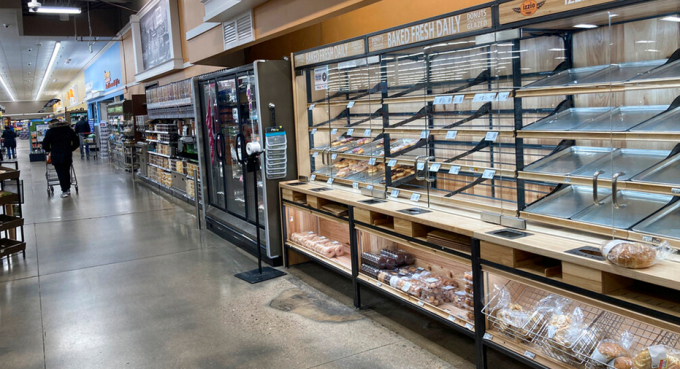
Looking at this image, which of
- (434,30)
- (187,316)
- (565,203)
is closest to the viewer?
(565,203)

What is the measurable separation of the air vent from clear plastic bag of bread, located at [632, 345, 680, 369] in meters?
5.40

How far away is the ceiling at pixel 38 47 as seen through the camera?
1550cm

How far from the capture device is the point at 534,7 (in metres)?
3.09

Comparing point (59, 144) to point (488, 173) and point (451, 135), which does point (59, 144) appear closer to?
point (451, 135)

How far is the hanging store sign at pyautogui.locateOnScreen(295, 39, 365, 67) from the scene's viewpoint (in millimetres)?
4703

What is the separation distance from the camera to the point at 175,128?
38.2 ft

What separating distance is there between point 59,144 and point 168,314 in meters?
8.78

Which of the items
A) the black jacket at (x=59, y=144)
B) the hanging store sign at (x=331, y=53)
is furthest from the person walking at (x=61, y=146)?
the hanging store sign at (x=331, y=53)

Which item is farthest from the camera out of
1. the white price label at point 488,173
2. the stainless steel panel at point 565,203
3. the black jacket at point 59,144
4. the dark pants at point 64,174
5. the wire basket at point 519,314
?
the dark pants at point 64,174

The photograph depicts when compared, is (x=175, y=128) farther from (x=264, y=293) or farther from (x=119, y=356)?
(x=119, y=356)

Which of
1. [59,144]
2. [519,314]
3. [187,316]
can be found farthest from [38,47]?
[519,314]

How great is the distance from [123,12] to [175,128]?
688 centimetres

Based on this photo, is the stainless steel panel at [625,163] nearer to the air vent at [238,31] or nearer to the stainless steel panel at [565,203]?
the stainless steel panel at [565,203]

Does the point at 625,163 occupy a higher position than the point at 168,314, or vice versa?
Answer: the point at 625,163
